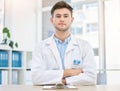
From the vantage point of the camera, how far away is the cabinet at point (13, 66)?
457 cm

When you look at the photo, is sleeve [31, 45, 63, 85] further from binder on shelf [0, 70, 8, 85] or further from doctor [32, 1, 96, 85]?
binder on shelf [0, 70, 8, 85]

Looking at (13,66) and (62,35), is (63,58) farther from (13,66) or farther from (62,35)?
(13,66)

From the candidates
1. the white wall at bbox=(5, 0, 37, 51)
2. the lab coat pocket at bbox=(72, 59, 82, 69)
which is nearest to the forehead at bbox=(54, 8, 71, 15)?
the lab coat pocket at bbox=(72, 59, 82, 69)

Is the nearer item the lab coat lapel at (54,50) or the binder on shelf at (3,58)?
the lab coat lapel at (54,50)

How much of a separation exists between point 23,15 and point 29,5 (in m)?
0.33

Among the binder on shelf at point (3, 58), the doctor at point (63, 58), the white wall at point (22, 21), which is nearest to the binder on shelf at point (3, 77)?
the binder on shelf at point (3, 58)

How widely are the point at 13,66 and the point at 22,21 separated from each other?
1.23 meters

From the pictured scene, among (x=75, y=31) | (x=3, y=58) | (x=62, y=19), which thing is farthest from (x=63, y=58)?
(x=75, y=31)

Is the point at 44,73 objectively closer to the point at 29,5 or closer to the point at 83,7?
the point at 83,7

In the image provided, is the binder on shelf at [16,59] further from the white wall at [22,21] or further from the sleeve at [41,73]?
the sleeve at [41,73]

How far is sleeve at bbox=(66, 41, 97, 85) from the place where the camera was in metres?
2.15

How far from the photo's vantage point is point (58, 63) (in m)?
2.22

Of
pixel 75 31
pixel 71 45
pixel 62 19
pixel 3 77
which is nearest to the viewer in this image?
pixel 62 19

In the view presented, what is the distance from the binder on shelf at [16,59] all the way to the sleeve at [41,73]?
2533 mm
